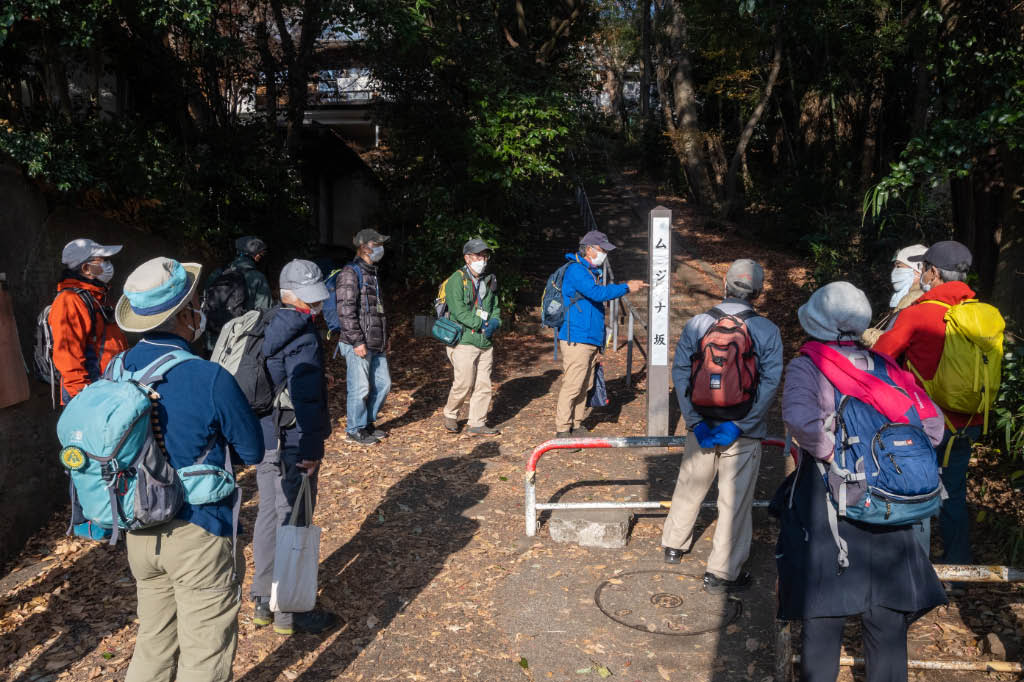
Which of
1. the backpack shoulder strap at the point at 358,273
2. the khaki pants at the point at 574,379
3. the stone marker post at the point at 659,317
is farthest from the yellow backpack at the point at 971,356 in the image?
the backpack shoulder strap at the point at 358,273

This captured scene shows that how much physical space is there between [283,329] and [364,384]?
134 inches

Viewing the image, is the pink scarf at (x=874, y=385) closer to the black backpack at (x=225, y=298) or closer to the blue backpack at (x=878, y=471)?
the blue backpack at (x=878, y=471)

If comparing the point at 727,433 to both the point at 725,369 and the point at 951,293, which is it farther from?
the point at 951,293

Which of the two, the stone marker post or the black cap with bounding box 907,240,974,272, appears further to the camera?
the stone marker post

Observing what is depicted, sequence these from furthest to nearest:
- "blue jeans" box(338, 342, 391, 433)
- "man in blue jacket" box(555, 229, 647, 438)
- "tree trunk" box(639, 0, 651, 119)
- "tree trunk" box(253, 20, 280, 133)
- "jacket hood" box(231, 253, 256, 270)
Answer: "tree trunk" box(639, 0, 651, 119)
"tree trunk" box(253, 20, 280, 133)
"blue jeans" box(338, 342, 391, 433)
"jacket hood" box(231, 253, 256, 270)
"man in blue jacket" box(555, 229, 647, 438)

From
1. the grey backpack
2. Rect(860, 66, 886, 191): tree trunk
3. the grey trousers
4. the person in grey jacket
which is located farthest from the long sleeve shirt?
Rect(860, 66, 886, 191): tree trunk

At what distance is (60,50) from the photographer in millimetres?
7977

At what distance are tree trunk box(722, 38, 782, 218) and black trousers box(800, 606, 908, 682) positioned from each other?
56.3 feet

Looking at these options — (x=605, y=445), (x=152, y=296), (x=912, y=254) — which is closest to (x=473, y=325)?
(x=605, y=445)

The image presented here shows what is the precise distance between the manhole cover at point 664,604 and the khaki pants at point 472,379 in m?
3.12

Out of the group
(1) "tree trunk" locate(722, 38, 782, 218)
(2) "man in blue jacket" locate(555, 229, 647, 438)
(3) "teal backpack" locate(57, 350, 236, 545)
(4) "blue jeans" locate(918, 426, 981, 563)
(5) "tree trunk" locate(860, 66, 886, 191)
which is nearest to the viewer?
(3) "teal backpack" locate(57, 350, 236, 545)

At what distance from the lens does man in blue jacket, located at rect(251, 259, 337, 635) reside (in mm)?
4277

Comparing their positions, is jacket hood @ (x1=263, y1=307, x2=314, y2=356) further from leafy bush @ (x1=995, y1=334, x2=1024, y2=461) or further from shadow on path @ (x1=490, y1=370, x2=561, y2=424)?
shadow on path @ (x1=490, y1=370, x2=561, y2=424)

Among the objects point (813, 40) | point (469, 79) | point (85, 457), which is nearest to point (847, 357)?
point (85, 457)
